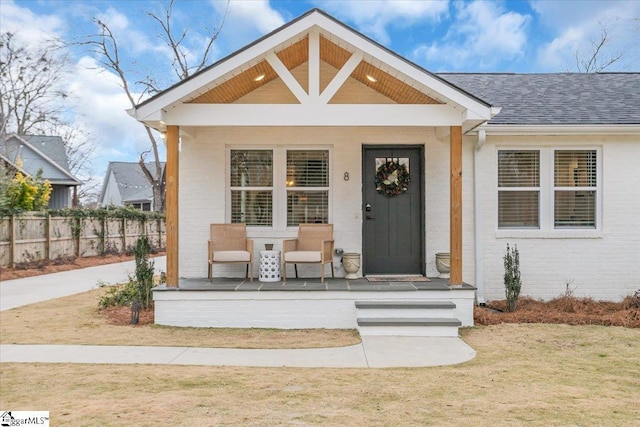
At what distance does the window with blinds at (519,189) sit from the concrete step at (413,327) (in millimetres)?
2601

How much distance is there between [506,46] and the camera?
21750mm

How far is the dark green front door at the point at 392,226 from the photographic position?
27.6 ft

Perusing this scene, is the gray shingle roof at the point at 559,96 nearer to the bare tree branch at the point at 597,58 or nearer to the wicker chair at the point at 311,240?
the wicker chair at the point at 311,240

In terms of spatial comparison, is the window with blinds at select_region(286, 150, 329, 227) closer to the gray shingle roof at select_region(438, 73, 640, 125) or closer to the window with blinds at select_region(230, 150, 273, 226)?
the window with blinds at select_region(230, 150, 273, 226)

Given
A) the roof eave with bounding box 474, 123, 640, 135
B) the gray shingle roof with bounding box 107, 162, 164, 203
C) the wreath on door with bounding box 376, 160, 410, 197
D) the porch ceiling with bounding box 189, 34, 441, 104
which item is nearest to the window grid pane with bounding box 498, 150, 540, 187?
the roof eave with bounding box 474, 123, 640, 135

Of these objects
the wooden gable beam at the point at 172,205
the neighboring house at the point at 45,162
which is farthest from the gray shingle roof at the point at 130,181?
the wooden gable beam at the point at 172,205

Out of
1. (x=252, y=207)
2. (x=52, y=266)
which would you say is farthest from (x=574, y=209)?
(x=52, y=266)

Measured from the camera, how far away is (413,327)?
6.41m

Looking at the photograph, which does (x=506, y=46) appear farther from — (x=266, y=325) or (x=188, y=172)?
(x=266, y=325)

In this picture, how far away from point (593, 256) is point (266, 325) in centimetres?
527

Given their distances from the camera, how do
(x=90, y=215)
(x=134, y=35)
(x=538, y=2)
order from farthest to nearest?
1. (x=134, y=35)
2. (x=538, y=2)
3. (x=90, y=215)

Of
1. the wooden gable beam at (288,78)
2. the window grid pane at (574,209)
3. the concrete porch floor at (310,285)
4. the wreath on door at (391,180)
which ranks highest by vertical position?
the wooden gable beam at (288,78)

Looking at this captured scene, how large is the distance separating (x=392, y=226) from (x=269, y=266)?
7.18ft

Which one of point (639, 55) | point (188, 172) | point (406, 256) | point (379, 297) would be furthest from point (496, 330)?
point (639, 55)
